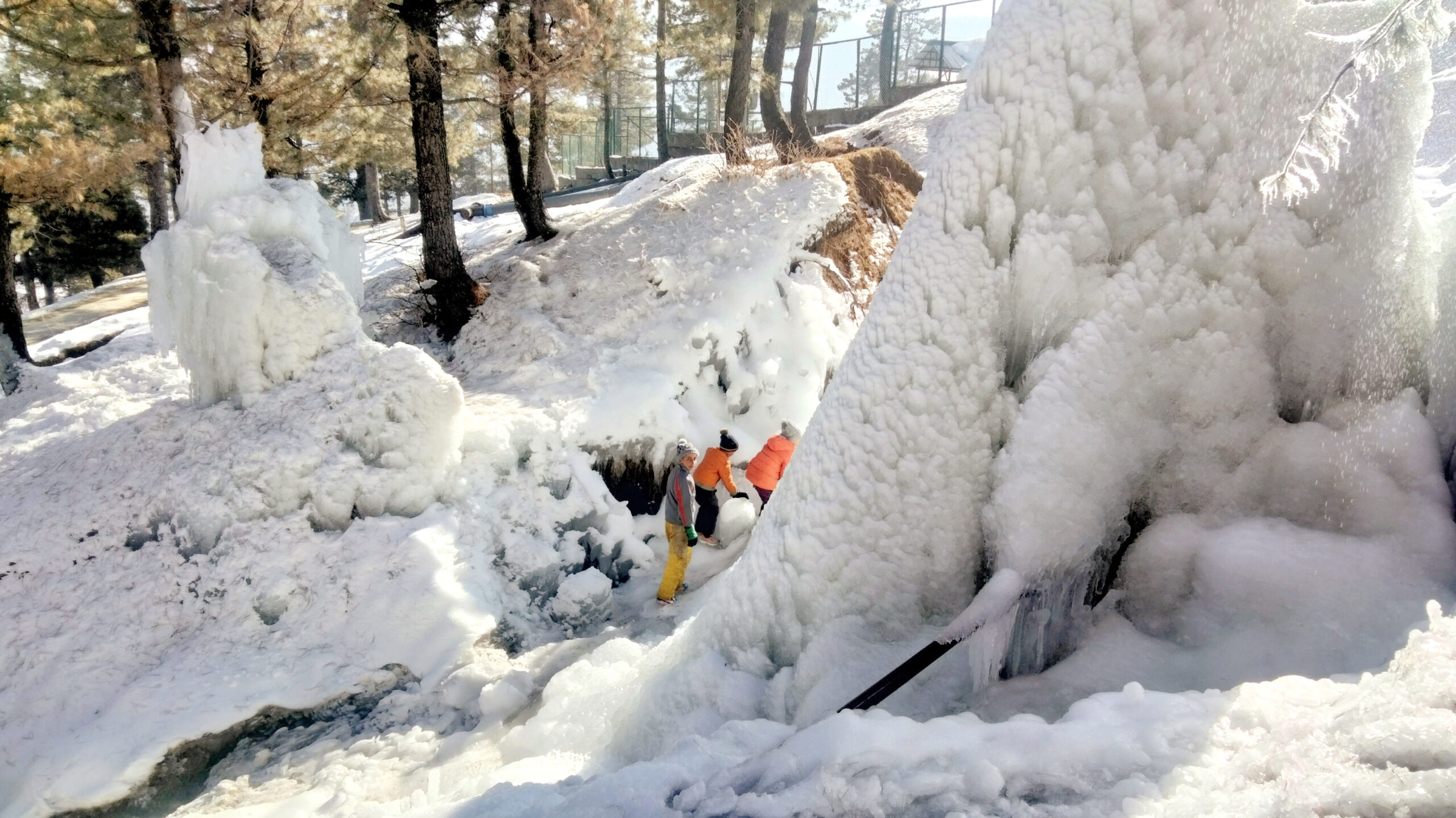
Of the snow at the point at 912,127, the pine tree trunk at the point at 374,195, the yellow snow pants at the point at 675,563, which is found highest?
the snow at the point at 912,127

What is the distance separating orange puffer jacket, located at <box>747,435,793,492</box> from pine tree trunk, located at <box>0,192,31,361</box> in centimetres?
1008

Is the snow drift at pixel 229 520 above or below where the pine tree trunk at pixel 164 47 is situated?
below

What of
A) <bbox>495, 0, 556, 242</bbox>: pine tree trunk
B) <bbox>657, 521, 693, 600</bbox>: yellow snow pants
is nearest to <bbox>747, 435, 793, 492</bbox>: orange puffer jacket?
<bbox>657, 521, 693, 600</bbox>: yellow snow pants

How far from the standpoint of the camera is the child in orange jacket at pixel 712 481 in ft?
22.7

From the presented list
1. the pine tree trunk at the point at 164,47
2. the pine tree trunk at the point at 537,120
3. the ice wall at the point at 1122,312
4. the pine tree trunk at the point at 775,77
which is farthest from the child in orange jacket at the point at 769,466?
the pine tree trunk at the point at 775,77

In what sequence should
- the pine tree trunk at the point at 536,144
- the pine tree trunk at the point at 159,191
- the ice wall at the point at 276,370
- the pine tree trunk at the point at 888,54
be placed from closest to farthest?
1. the ice wall at the point at 276,370
2. the pine tree trunk at the point at 536,144
3. the pine tree trunk at the point at 159,191
4. the pine tree trunk at the point at 888,54

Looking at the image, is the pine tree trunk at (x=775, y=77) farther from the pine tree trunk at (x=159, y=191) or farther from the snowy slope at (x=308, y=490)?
the pine tree trunk at (x=159, y=191)

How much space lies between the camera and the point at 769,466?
7.19 metres

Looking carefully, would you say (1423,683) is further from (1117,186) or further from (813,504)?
(813,504)

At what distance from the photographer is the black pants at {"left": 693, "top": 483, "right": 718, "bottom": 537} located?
705 cm

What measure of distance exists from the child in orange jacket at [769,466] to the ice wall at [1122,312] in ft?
14.5

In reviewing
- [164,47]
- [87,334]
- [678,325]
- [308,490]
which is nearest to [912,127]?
A: [678,325]

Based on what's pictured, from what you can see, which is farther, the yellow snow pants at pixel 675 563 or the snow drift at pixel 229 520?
the yellow snow pants at pixel 675 563

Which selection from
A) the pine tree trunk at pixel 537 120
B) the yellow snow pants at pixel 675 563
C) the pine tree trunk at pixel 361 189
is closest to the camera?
the yellow snow pants at pixel 675 563
